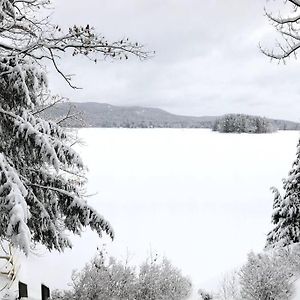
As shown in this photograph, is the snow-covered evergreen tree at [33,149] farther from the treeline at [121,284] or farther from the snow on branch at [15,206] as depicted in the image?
the treeline at [121,284]

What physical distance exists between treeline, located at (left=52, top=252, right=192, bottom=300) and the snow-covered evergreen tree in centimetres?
192

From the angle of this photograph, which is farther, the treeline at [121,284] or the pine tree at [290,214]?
the pine tree at [290,214]

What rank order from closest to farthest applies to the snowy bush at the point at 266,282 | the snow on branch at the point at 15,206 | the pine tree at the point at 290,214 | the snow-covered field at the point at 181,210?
1. the snow on branch at the point at 15,206
2. the snowy bush at the point at 266,282
3. the pine tree at the point at 290,214
4. the snow-covered field at the point at 181,210

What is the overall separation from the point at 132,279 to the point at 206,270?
27.9ft

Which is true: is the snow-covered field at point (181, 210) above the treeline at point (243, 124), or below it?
below

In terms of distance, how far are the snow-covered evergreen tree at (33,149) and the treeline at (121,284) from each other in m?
1.92

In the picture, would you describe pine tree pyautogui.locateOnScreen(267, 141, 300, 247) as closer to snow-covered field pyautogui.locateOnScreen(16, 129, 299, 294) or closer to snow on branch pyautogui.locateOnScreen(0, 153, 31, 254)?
snow-covered field pyautogui.locateOnScreen(16, 129, 299, 294)

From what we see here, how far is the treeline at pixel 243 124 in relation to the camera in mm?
111812

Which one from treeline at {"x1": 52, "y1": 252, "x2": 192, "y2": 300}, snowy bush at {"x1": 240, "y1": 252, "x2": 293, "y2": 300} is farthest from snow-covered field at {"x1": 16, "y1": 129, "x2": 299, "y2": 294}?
snowy bush at {"x1": 240, "y1": 252, "x2": 293, "y2": 300}

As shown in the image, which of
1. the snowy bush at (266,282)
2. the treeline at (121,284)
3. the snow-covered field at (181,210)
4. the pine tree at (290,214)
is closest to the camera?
the treeline at (121,284)

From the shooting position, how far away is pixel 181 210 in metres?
25.8

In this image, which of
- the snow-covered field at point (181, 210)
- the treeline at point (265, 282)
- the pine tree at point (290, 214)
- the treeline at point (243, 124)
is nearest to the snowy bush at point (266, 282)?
the treeline at point (265, 282)

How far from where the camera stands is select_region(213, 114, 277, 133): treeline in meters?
112

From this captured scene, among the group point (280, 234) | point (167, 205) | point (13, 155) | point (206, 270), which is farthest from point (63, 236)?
point (167, 205)
